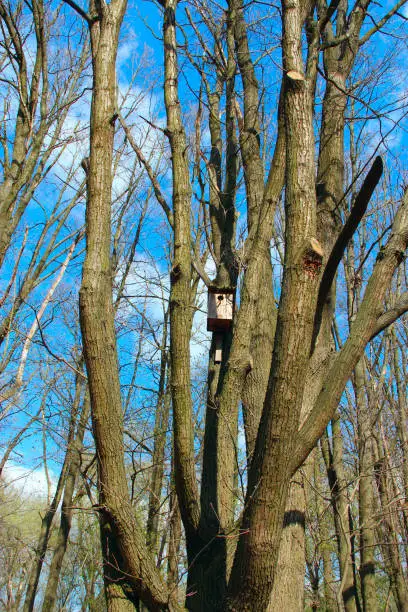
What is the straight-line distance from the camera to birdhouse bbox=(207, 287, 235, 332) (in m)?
3.92

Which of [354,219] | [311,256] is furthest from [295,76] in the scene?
[311,256]

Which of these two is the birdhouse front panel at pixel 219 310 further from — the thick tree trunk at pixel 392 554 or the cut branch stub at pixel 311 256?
the thick tree trunk at pixel 392 554

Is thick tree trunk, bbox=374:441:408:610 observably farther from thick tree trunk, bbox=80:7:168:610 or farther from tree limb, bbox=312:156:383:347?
thick tree trunk, bbox=80:7:168:610

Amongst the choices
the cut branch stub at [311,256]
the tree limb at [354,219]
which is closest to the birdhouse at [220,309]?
the tree limb at [354,219]

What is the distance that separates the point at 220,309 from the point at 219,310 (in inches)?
0.4

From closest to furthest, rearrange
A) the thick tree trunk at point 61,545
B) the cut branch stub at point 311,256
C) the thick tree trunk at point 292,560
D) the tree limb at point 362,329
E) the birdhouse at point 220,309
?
1. the cut branch stub at point 311,256
2. the tree limb at point 362,329
3. the thick tree trunk at point 292,560
4. the birdhouse at point 220,309
5. the thick tree trunk at point 61,545

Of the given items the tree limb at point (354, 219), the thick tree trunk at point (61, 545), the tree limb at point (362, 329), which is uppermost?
the tree limb at point (354, 219)

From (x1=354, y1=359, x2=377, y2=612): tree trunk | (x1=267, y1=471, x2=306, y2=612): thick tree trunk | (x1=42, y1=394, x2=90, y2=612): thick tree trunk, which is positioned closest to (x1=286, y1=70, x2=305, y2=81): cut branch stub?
(x1=267, y1=471, x2=306, y2=612): thick tree trunk

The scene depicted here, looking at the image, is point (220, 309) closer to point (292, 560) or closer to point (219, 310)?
point (219, 310)

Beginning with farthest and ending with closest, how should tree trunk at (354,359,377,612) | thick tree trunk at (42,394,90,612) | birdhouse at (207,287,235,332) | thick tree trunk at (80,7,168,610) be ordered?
thick tree trunk at (42,394,90,612)
tree trunk at (354,359,377,612)
birdhouse at (207,287,235,332)
thick tree trunk at (80,7,168,610)

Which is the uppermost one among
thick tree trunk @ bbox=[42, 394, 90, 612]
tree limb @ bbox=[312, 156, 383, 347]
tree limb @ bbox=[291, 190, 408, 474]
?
tree limb @ bbox=[312, 156, 383, 347]

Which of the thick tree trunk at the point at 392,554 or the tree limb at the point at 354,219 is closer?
the tree limb at the point at 354,219

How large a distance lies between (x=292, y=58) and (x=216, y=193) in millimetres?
1793

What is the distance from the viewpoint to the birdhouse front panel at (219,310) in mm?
3916
